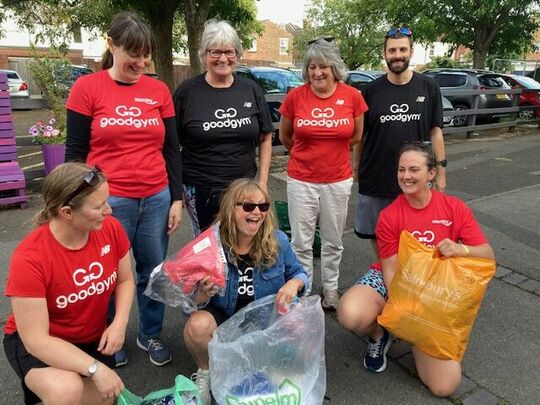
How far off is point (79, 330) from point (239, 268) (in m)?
0.79

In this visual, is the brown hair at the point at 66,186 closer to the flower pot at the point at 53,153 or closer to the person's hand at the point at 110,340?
the person's hand at the point at 110,340

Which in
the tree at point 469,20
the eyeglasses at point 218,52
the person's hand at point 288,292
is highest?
the tree at point 469,20

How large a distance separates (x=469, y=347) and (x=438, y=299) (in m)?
0.89

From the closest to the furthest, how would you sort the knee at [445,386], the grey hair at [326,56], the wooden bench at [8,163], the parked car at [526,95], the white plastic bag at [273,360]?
the white plastic bag at [273,360] → the knee at [445,386] → the grey hair at [326,56] → the wooden bench at [8,163] → the parked car at [526,95]

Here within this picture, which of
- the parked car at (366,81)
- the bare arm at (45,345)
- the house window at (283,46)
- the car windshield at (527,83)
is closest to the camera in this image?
the bare arm at (45,345)

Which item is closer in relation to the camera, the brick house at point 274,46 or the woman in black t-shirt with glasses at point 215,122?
the woman in black t-shirt with glasses at point 215,122

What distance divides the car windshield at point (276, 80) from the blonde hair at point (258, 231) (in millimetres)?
6497

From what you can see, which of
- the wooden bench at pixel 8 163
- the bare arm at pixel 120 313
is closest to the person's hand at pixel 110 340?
the bare arm at pixel 120 313

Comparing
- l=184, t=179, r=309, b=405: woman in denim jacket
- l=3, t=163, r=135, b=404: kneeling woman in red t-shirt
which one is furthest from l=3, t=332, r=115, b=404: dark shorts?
l=184, t=179, r=309, b=405: woman in denim jacket

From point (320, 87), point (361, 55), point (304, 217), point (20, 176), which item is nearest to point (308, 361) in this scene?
point (304, 217)

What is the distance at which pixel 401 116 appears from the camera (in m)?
3.00

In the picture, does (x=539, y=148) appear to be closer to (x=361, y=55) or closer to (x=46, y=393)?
(x=46, y=393)

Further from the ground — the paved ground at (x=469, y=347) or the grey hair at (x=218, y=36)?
the grey hair at (x=218, y=36)

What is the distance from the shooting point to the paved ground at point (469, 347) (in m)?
2.42
